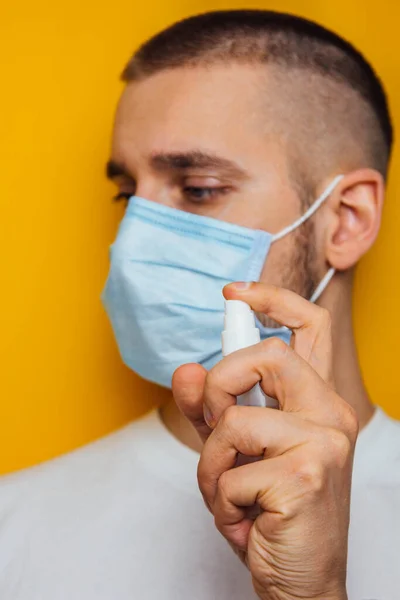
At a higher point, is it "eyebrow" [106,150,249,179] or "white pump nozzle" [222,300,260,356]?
"eyebrow" [106,150,249,179]

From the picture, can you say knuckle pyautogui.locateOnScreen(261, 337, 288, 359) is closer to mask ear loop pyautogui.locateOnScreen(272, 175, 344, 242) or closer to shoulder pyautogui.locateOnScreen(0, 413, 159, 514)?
mask ear loop pyautogui.locateOnScreen(272, 175, 344, 242)

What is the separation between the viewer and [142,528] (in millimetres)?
1386

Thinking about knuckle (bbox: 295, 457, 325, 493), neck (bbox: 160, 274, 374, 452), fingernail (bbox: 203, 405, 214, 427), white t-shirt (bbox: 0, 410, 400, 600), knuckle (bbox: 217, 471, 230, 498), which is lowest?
white t-shirt (bbox: 0, 410, 400, 600)

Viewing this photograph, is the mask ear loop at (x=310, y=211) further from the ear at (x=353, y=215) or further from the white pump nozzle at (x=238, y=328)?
the white pump nozzle at (x=238, y=328)

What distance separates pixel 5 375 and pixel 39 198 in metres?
0.46

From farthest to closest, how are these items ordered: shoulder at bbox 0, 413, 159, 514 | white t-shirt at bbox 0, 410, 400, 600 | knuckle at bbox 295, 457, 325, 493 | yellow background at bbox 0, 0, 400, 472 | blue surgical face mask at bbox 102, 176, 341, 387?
1. yellow background at bbox 0, 0, 400, 472
2. shoulder at bbox 0, 413, 159, 514
3. blue surgical face mask at bbox 102, 176, 341, 387
4. white t-shirt at bbox 0, 410, 400, 600
5. knuckle at bbox 295, 457, 325, 493

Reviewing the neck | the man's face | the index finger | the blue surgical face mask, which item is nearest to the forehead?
the man's face

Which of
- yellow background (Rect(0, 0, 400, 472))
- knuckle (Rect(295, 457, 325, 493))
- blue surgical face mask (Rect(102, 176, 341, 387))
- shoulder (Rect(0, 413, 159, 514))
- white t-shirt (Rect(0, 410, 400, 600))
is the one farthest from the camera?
yellow background (Rect(0, 0, 400, 472))

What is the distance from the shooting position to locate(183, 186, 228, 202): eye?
1450 mm

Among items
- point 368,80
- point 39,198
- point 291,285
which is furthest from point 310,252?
point 39,198

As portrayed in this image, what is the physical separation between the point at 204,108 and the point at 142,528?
84cm

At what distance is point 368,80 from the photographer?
5.64 ft

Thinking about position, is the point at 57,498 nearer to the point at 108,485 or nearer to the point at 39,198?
the point at 108,485

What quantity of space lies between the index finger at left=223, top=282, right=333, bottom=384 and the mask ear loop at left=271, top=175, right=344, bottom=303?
520 mm
